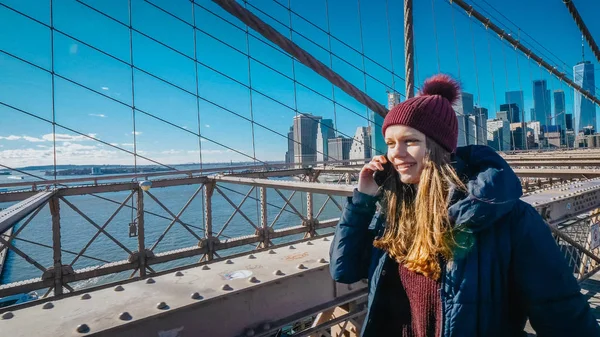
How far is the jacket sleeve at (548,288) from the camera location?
1041 millimetres

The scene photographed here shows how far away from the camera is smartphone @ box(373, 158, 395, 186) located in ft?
5.03

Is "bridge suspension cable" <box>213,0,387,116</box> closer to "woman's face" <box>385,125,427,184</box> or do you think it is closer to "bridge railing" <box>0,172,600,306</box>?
"bridge railing" <box>0,172,600,306</box>

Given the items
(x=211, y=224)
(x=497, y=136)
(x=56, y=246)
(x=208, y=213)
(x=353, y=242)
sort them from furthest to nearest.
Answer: (x=497, y=136) < (x=208, y=213) < (x=211, y=224) < (x=56, y=246) < (x=353, y=242)

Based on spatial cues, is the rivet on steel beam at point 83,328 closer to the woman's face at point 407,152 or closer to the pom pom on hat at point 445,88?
the woman's face at point 407,152

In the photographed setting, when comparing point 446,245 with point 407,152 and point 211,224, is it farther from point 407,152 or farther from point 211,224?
point 211,224

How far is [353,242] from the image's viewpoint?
4.82 ft

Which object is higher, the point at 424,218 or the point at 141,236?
the point at 424,218

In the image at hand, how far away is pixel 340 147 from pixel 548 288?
1882cm

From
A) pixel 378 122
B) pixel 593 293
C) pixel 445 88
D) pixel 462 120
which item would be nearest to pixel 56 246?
pixel 445 88

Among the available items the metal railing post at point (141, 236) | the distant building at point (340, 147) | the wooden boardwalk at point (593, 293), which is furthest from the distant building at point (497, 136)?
the metal railing post at point (141, 236)

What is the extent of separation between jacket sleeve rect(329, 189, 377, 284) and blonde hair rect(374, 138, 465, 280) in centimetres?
9

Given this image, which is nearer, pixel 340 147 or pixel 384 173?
pixel 384 173

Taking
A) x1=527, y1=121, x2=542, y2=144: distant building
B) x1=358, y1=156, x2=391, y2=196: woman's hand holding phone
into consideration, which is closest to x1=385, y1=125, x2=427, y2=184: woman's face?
x1=358, y1=156, x2=391, y2=196: woman's hand holding phone

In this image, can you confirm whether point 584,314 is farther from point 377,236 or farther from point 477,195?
point 377,236
